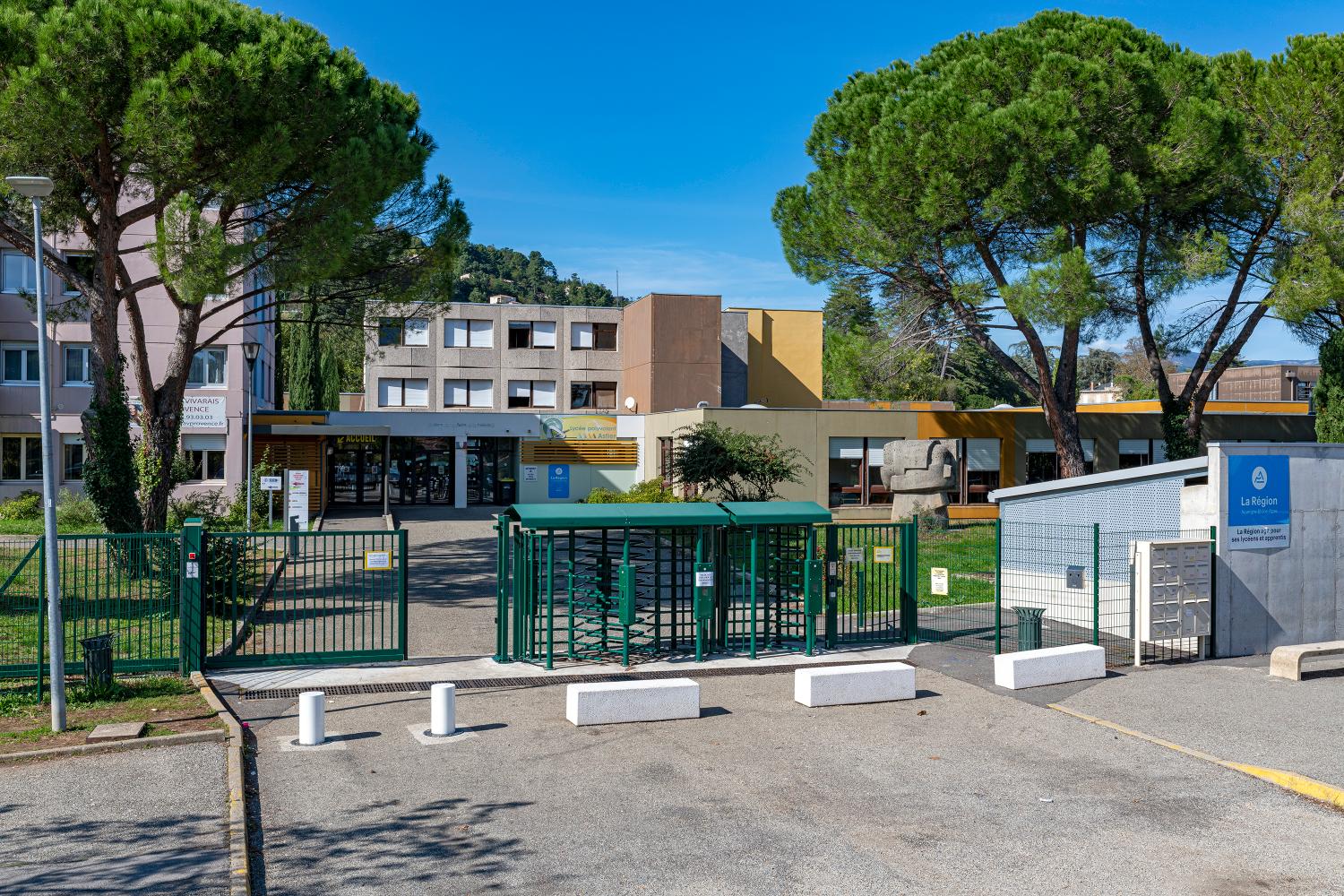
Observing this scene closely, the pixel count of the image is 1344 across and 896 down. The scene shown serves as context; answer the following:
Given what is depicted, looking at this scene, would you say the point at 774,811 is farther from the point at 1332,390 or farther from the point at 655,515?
the point at 1332,390

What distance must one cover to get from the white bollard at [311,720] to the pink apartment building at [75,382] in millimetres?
24737

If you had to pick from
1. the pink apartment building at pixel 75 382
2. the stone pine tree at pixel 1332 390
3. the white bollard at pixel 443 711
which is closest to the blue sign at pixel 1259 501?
the white bollard at pixel 443 711

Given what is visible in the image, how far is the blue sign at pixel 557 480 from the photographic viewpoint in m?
41.6

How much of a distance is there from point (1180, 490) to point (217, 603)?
14.7 meters

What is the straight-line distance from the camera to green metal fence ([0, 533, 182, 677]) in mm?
11992

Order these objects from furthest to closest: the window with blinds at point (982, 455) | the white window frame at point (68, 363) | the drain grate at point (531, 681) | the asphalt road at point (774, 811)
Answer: the window with blinds at point (982, 455) < the white window frame at point (68, 363) < the drain grate at point (531, 681) < the asphalt road at point (774, 811)

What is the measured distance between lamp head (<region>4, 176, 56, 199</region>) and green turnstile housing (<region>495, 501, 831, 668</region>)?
5971 mm

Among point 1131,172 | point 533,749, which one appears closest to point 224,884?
point 533,749

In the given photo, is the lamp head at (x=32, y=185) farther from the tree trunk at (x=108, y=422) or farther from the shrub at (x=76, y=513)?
the shrub at (x=76, y=513)

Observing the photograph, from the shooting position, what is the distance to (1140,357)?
295ft

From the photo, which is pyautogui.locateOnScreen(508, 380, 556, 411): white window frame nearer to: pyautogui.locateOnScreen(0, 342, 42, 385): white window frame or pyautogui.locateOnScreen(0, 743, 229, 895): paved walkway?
pyautogui.locateOnScreen(0, 342, 42, 385): white window frame

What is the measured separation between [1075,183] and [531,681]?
20.7 meters

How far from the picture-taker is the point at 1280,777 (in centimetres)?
927

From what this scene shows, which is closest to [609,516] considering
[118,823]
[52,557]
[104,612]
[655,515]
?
[655,515]
